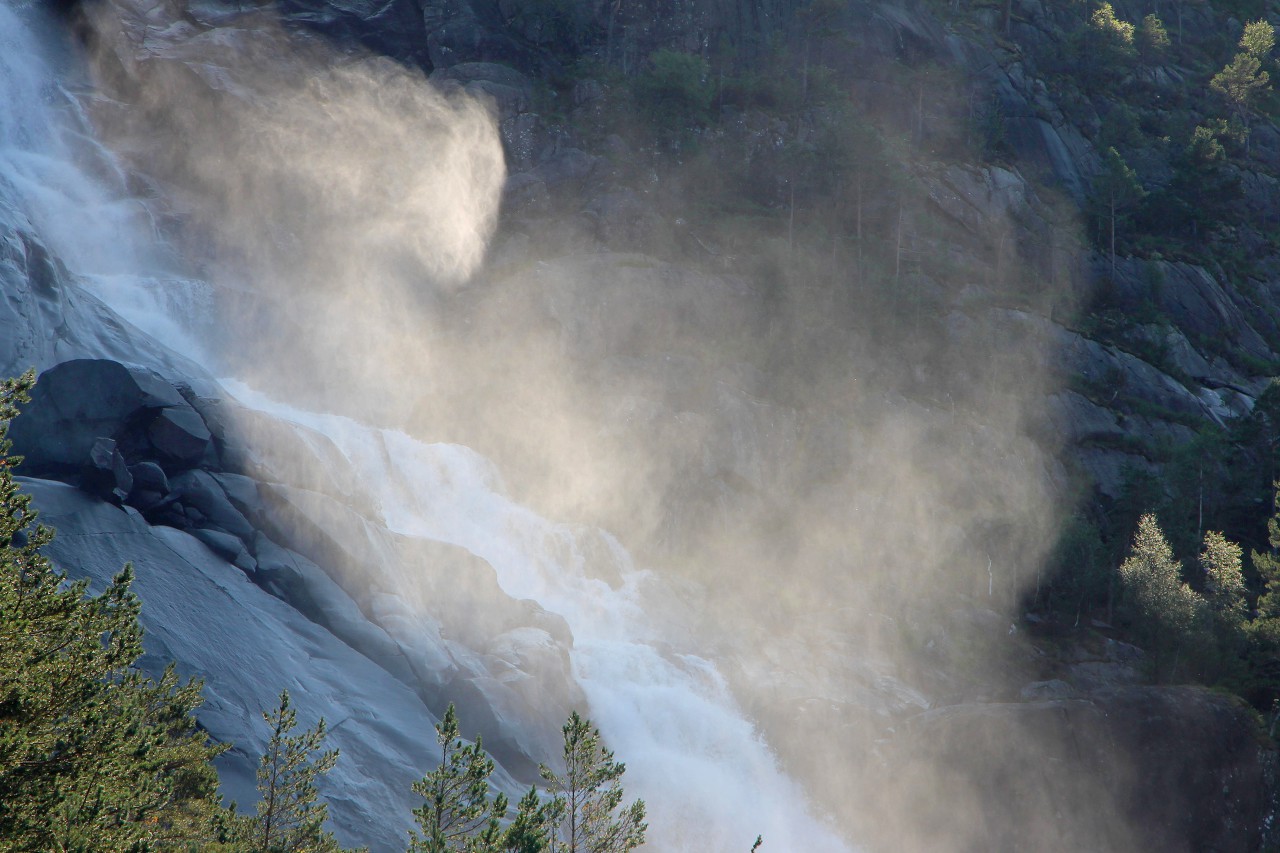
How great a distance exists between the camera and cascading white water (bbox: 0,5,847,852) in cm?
4225

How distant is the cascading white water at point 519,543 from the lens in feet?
139

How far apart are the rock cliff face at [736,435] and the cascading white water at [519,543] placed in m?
1.89

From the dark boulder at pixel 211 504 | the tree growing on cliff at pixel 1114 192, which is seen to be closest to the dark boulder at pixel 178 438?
the dark boulder at pixel 211 504

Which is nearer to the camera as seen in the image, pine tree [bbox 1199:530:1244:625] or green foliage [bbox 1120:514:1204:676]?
green foliage [bbox 1120:514:1204:676]

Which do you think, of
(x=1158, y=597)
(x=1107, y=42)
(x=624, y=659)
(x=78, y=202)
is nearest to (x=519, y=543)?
(x=624, y=659)

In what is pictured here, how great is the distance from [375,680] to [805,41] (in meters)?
68.9

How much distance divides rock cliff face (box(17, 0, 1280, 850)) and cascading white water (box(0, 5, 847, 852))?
6.22 ft

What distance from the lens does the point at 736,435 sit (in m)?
62.1

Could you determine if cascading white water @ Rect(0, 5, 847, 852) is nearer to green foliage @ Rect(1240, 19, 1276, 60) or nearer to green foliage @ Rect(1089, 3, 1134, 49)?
green foliage @ Rect(1089, 3, 1134, 49)

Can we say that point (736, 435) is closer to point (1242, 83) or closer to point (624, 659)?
point (624, 659)

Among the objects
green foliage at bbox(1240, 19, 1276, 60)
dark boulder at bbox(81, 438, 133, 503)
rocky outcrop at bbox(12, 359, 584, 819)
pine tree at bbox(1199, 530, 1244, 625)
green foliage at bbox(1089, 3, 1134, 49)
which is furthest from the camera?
green foliage at bbox(1240, 19, 1276, 60)

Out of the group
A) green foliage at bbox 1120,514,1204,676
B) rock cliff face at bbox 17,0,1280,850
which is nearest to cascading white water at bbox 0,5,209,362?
rock cliff face at bbox 17,0,1280,850

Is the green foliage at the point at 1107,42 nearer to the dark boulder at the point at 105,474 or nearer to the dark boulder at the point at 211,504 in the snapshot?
the dark boulder at the point at 211,504

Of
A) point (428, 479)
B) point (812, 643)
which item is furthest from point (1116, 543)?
point (428, 479)
